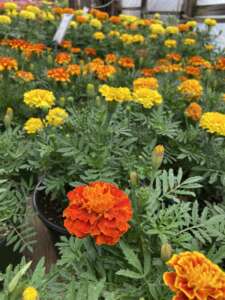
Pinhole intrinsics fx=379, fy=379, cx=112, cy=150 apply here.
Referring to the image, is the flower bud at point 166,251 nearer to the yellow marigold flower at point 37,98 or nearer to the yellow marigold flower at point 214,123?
the yellow marigold flower at point 214,123

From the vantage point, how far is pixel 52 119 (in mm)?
988

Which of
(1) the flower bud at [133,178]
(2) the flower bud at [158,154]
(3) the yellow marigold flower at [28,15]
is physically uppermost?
(3) the yellow marigold flower at [28,15]

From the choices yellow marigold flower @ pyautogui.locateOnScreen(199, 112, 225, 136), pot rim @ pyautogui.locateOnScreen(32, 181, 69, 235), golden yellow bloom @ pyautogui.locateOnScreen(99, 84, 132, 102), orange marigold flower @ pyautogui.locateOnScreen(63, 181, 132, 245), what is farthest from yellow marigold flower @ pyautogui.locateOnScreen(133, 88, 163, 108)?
orange marigold flower @ pyautogui.locateOnScreen(63, 181, 132, 245)

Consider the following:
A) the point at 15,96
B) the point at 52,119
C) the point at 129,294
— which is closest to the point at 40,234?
the point at 52,119

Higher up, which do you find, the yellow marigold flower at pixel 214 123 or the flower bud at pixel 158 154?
the flower bud at pixel 158 154

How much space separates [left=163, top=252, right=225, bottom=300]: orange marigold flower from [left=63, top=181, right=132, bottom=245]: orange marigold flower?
10cm

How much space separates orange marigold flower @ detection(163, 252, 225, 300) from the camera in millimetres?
425

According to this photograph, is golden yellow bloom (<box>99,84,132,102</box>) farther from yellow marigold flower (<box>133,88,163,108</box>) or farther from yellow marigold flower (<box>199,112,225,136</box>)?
yellow marigold flower (<box>199,112,225,136</box>)

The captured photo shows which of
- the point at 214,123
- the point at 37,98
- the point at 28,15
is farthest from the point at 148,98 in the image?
the point at 28,15

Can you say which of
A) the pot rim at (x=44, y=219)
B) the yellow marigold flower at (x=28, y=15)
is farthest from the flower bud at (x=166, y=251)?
the yellow marigold flower at (x=28, y=15)

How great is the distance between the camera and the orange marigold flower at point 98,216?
0.52 m

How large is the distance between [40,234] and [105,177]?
1.37 feet

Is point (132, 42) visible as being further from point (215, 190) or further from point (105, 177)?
point (105, 177)

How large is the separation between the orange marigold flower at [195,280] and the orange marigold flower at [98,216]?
0.10 meters
